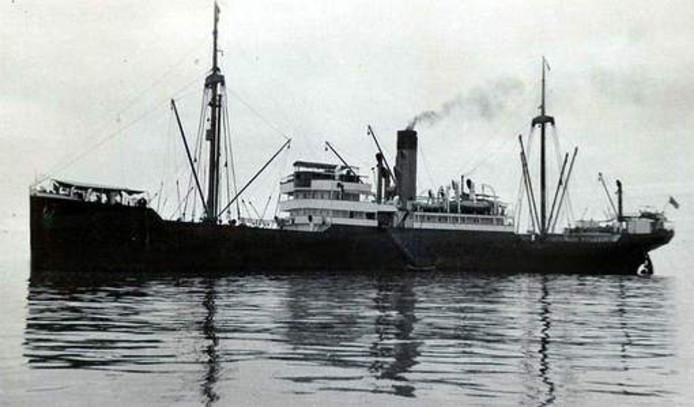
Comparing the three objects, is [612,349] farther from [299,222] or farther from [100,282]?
[299,222]

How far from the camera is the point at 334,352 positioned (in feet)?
55.9

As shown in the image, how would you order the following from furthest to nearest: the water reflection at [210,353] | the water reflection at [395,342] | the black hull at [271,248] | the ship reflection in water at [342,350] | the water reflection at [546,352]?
1. the black hull at [271,248]
2. the water reflection at [395,342]
3. the water reflection at [546,352]
4. the ship reflection in water at [342,350]
5. the water reflection at [210,353]

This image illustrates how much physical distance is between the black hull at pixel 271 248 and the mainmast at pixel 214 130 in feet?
10.2

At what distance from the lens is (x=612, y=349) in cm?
1903

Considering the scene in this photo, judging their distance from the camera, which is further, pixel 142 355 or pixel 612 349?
pixel 612 349

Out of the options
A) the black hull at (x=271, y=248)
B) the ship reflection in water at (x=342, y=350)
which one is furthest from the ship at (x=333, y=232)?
the ship reflection in water at (x=342, y=350)

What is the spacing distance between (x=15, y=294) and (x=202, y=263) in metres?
23.2

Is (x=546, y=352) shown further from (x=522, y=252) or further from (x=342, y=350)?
(x=522, y=252)

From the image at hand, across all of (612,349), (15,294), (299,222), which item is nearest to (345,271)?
(299,222)

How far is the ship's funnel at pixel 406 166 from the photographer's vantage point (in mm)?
74125

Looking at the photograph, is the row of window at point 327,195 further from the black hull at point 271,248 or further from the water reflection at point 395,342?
the water reflection at point 395,342

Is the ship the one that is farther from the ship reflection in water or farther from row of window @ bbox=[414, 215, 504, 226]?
the ship reflection in water

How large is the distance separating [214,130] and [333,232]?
12.9m

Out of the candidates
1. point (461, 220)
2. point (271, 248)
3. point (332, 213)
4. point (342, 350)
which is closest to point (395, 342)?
point (342, 350)
